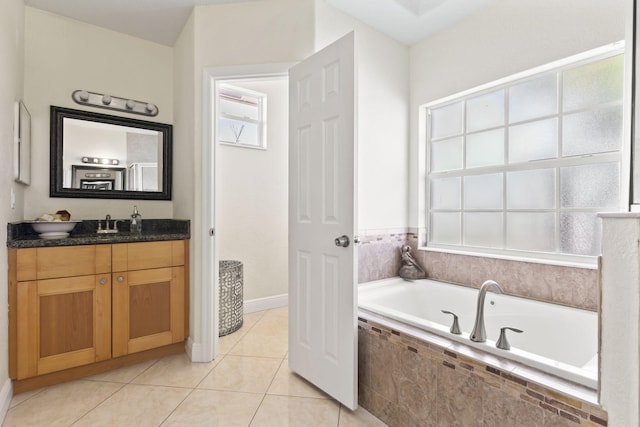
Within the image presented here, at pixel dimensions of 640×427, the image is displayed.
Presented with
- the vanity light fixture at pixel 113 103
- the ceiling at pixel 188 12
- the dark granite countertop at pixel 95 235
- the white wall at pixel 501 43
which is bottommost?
the dark granite countertop at pixel 95 235

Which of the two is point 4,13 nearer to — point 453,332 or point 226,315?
point 226,315

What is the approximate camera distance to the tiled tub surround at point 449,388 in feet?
3.45

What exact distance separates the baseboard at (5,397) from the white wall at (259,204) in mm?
1754

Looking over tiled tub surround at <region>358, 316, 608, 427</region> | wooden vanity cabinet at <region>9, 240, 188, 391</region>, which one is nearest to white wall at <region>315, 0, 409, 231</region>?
tiled tub surround at <region>358, 316, 608, 427</region>

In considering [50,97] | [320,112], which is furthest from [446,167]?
[50,97]

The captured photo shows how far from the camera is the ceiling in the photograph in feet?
7.54

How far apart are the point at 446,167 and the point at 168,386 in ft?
8.42

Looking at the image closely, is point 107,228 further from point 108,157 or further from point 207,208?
point 207,208

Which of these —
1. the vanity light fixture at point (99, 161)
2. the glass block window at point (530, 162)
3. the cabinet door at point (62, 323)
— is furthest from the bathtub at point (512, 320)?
the vanity light fixture at point (99, 161)

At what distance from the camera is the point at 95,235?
7.64ft

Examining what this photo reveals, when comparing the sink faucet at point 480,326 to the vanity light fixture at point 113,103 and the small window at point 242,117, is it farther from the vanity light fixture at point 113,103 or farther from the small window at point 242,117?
the vanity light fixture at point 113,103

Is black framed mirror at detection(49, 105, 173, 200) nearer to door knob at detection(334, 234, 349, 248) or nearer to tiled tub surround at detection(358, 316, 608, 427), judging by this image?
door knob at detection(334, 234, 349, 248)

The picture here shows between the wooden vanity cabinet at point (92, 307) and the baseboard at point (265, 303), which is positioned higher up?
the wooden vanity cabinet at point (92, 307)

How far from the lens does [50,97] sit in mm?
2436
